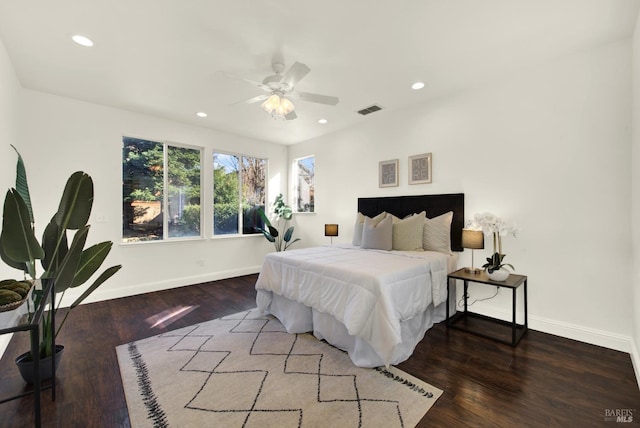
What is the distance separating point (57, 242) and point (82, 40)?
180cm

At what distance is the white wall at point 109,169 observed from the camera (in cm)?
347

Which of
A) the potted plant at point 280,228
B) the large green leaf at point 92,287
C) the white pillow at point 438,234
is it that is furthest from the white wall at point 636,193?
the potted plant at point 280,228

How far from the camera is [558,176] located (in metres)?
2.77

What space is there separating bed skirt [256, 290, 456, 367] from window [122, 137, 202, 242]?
238cm

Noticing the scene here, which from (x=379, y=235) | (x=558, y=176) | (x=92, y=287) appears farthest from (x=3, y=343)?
(x=558, y=176)

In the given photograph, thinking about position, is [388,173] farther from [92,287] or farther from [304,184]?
[92,287]

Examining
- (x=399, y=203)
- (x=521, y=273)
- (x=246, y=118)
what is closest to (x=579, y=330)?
(x=521, y=273)

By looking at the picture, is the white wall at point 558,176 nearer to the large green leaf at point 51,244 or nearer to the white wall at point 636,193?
the white wall at point 636,193

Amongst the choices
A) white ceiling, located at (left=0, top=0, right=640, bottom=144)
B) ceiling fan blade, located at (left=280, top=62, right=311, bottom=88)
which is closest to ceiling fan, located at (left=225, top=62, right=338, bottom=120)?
ceiling fan blade, located at (left=280, top=62, right=311, bottom=88)

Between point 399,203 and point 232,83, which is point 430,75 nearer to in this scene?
point 399,203

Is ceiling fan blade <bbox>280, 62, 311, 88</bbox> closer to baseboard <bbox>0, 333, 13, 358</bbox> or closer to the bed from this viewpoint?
the bed

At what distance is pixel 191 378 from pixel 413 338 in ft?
6.15

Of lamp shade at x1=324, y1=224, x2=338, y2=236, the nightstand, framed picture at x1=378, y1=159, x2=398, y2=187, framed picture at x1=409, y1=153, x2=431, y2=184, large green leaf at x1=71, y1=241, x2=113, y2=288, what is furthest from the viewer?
lamp shade at x1=324, y1=224, x2=338, y2=236

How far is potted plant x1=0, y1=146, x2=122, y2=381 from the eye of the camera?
5.32 ft
